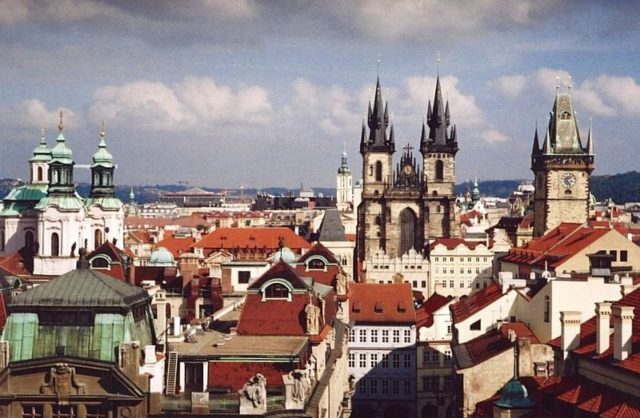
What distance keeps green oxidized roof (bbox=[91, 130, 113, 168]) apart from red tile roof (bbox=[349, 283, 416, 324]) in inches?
1340

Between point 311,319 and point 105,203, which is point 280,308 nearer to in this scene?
point 311,319

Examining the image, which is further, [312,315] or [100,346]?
[312,315]

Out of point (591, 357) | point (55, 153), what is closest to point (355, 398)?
point (55, 153)

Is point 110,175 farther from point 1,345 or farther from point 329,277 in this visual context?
point 1,345

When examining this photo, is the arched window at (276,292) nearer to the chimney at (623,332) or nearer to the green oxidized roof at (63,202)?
the chimney at (623,332)

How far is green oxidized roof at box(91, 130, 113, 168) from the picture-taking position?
4412 inches

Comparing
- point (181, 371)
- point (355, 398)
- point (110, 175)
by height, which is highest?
point (110, 175)

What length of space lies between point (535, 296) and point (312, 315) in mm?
12638

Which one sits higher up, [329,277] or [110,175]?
[110,175]


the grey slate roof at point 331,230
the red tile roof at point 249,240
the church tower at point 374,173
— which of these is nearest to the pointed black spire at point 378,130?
the church tower at point 374,173

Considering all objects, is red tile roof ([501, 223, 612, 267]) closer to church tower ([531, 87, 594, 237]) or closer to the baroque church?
church tower ([531, 87, 594, 237])

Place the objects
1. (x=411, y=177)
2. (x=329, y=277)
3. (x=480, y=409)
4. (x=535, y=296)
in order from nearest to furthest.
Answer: (x=480, y=409)
(x=535, y=296)
(x=329, y=277)
(x=411, y=177)

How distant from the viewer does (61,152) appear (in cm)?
10150

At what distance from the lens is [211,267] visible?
95.2 m
